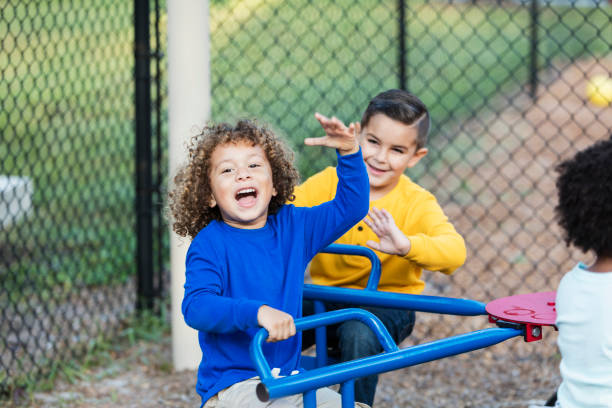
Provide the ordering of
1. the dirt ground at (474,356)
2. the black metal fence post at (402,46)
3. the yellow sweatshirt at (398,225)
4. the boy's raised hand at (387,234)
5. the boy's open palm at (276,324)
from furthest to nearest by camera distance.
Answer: the black metal fence post at (402,46)
the dirt ground at (474,356)
the yellow sweatshirt at (398,225)
the boy's raised hand at (387,234)
the boy's open palm at (276,324)

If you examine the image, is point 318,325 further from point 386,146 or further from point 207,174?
point 386,146

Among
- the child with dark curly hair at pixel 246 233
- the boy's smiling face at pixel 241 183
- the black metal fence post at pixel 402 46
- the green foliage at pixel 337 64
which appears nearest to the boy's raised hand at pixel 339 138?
the child with dark curly hair at pixel 246 233

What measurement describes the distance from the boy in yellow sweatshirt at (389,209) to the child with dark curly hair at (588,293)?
0.67m

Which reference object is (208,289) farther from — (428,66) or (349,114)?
(428,66)

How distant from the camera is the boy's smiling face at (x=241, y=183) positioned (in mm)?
2074

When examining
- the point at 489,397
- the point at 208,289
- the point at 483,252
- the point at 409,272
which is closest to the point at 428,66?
the point at 483,252

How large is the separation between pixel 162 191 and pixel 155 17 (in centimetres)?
84

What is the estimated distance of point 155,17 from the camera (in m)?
3.88

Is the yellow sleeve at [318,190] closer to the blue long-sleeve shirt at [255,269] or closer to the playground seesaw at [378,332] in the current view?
the playground seesaw at [378,332]

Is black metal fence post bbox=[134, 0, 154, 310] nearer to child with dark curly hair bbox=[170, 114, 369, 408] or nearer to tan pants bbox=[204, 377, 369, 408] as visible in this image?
child with dark curly hair bbox=[170, 114, 369, 408]

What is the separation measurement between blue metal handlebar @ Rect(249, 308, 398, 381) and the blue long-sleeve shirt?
16cm

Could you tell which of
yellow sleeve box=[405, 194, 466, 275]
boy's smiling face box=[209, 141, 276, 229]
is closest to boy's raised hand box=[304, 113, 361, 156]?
boy's smiling face box=[209, 141, 276, 229]

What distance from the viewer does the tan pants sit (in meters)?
1.89

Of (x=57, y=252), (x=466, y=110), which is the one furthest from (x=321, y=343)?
(x=466, y=110)
